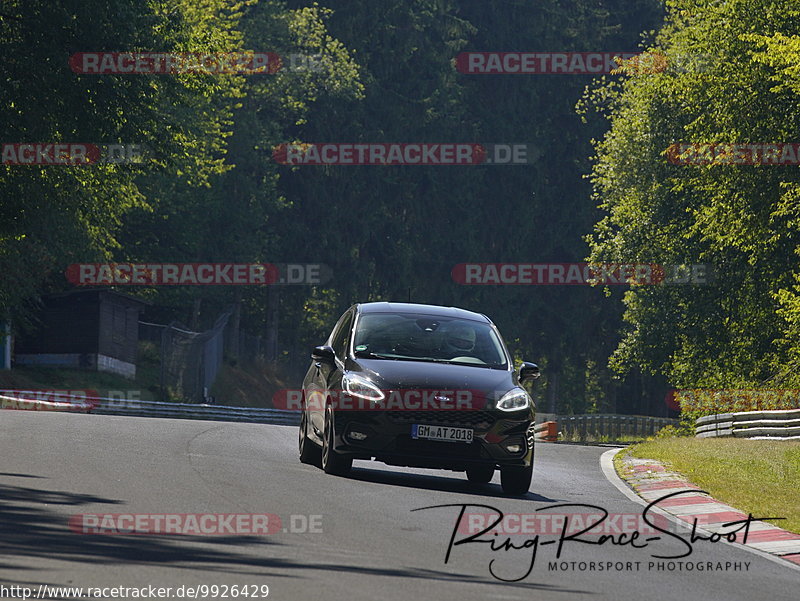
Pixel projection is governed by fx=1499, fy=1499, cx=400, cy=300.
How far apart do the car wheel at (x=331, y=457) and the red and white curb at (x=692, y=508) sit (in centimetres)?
305

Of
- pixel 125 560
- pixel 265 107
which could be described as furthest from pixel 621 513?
pixel 265 107

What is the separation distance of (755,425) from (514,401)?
16440 millimetres

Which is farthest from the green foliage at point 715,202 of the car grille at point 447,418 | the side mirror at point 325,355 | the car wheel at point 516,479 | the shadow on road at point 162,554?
the shadow on road at point 162,554

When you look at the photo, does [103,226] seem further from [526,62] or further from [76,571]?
[76,571]

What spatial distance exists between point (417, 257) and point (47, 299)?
66.6 ft

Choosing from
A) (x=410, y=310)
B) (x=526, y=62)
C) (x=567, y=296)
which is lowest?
(x=567, y=296)

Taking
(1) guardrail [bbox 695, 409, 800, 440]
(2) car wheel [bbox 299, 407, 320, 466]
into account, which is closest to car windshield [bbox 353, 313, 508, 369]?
(2) car wheel [bbox 299, 407, 320, 466]

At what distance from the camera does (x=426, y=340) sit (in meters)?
16.4

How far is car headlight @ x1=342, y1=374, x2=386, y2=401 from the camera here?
1507cm

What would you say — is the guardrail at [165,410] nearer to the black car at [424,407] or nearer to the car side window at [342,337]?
the car side window at [342,337]

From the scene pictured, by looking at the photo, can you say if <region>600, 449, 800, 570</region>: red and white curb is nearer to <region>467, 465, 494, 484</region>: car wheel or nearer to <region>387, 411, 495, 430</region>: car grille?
<region>467, 465, 494, 484</region>: car wheel

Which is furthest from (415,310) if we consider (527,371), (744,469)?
(744,469)

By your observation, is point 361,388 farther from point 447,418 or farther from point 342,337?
point 342,337

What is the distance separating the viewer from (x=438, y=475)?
58.0 ft
